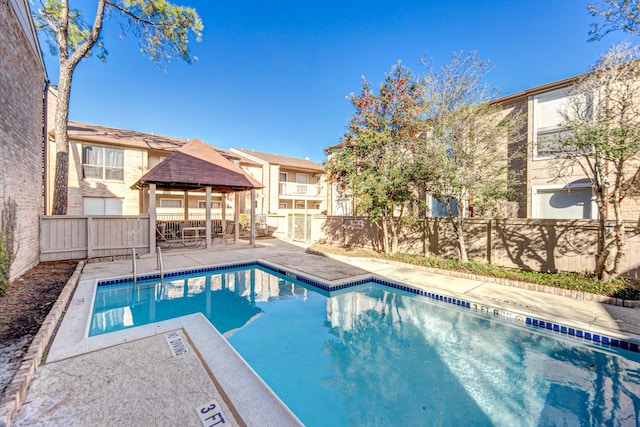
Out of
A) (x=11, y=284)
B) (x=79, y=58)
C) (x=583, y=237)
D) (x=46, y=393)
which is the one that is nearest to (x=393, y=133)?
(x=583, y=237)

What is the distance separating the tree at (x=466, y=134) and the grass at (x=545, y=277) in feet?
5.68

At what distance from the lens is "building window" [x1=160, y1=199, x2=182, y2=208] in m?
18.3

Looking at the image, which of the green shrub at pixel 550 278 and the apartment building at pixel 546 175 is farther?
the apartment building at pixel 546 175

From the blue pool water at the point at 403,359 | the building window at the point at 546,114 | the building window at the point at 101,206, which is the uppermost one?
the building window at the point at 546,114

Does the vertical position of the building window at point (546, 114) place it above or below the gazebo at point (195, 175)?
above

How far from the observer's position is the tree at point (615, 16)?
5.82m

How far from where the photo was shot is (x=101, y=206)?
15773 mm

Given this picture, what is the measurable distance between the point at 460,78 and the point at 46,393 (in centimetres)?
1041

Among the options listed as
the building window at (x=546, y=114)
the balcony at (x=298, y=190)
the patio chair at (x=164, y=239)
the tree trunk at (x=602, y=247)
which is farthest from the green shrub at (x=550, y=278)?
the balcony at (x=298, y=190)

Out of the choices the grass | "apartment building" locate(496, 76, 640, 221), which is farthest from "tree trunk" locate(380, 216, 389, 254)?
"apartment building" locate(496, 76, 640, 221)

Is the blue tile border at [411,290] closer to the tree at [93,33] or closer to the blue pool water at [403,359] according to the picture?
the blue pool water at [403,359]

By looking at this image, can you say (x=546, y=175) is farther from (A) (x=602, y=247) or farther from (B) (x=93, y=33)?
(B) (x=93, y=33)

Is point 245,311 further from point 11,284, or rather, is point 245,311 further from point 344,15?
point 344,15

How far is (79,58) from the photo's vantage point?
33.6 ft
